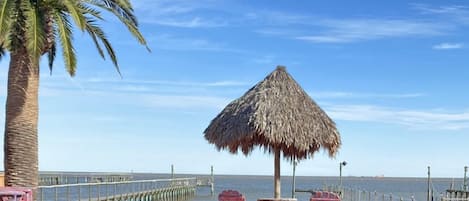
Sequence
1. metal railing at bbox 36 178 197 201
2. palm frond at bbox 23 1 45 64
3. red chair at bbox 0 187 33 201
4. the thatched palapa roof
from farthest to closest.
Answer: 1. metal railing at bbox 36 178 197 201
2. the thatched palapa roof
3. palm frond at bbox 23 1 45 64
4. red chair at bbox 0 187 33 201

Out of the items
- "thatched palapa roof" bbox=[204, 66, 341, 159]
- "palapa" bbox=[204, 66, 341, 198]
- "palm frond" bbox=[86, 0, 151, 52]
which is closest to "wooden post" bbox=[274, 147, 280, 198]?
"palapa" bbox=[204, 66, 341, 198]

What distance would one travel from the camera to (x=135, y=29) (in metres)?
16.3

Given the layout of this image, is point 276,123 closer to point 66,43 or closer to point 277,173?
point 277,173

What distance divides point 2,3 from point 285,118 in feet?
19.5

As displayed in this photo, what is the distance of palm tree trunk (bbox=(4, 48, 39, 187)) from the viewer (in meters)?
15.4

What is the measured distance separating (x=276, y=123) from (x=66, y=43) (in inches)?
177

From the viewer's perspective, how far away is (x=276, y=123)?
14.3 m

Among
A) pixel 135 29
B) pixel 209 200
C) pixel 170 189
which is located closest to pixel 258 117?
pixel 135 29

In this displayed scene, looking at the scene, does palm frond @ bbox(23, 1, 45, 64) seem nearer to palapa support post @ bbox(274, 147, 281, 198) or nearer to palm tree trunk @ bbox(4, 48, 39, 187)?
palm tree trunk @ bbox(4, 48, 39, 187)

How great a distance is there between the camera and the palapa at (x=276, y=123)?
1437 cm

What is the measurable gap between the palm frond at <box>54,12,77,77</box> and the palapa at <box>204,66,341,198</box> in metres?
3.05

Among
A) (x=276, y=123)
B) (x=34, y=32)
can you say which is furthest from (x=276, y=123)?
(x=34, y=32)

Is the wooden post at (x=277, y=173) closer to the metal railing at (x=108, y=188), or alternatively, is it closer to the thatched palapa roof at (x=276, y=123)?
the thatched palapa roof at (x=276, y=123)

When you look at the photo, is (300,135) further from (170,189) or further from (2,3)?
(170,189)
